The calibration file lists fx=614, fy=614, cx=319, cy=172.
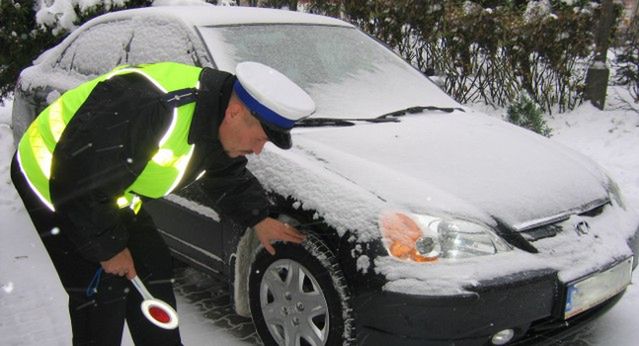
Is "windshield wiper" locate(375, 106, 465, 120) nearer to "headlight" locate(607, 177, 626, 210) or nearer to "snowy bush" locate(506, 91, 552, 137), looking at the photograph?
"headlight" locate(607, 177, 626, 210)

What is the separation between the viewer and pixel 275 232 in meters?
2.38

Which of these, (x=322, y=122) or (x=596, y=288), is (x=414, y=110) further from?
(x=596, y=288)

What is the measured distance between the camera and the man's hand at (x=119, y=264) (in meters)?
1.80

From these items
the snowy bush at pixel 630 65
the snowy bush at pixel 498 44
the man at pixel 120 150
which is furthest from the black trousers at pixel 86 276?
the snowy bush at pixel 630 65

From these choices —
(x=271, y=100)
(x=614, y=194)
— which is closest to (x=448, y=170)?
(x=614, y=194)

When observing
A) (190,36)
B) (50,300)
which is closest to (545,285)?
(190,36)

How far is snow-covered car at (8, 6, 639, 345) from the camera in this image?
2162 millimetres

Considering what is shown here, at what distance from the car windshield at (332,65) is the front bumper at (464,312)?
1.11 m

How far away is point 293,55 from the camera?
10.7 ft

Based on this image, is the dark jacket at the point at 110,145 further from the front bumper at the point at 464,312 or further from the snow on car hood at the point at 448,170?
the front bumper at the point at 464,312

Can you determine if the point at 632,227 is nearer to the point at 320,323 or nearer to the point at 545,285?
the point at 545,285

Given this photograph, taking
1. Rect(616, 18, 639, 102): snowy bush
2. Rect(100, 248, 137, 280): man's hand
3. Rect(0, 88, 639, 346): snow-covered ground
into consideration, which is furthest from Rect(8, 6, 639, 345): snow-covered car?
Rect(616, 18, 639, 102): snowy bush

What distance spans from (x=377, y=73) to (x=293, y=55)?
55 cm

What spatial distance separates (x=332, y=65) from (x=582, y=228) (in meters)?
1.56
